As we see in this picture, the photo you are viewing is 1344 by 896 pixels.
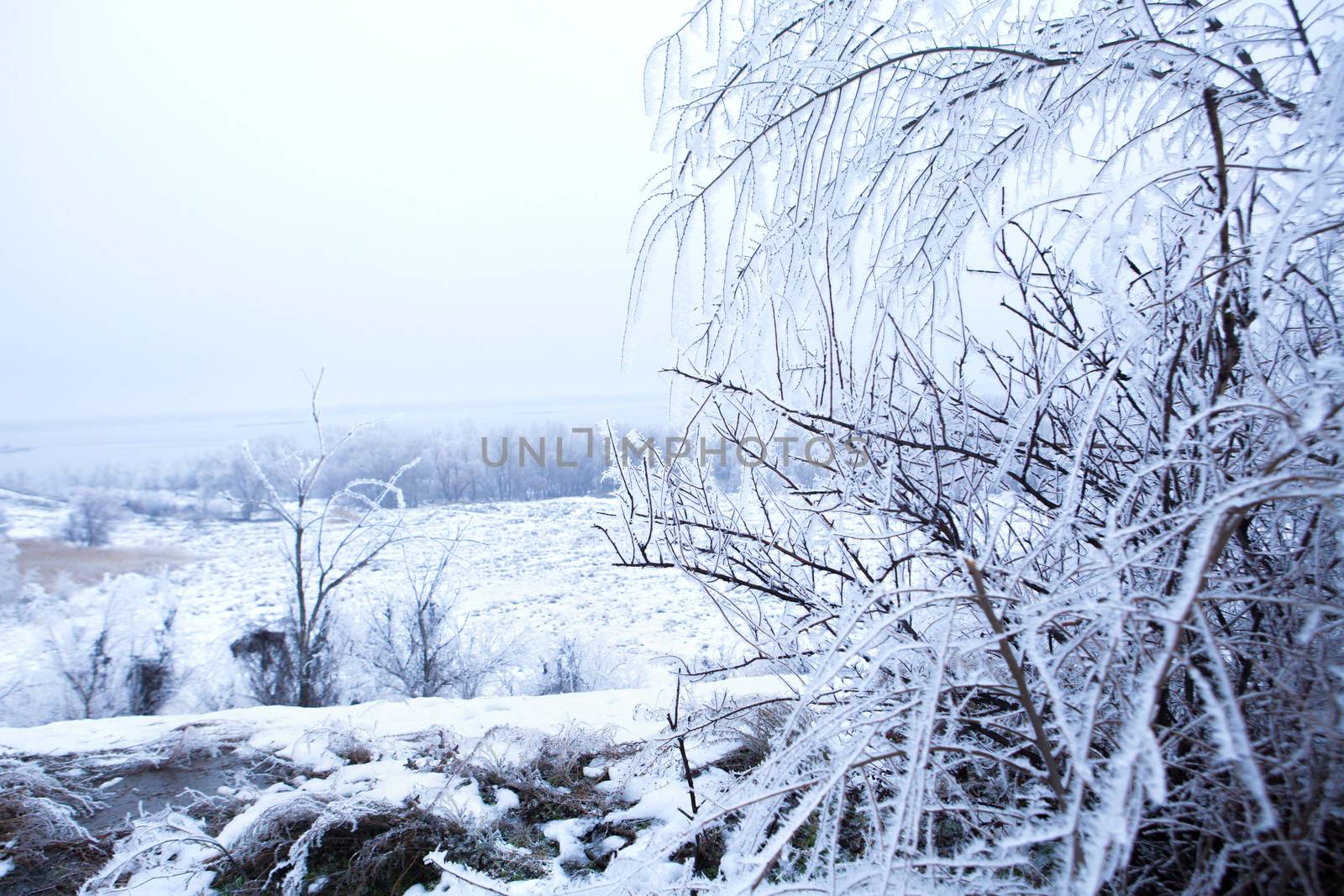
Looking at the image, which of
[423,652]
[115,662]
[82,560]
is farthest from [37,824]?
[82,560]

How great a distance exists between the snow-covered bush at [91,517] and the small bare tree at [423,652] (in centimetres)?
2631

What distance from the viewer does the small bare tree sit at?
52.7ft

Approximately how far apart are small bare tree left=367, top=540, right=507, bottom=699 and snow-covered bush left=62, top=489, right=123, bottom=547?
26.3 meters

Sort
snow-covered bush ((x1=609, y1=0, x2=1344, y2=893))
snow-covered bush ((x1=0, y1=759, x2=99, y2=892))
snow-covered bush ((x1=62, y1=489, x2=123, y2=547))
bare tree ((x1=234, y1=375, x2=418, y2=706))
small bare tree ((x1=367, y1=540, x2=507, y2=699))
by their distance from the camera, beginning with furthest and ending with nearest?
snow-covered bush ((x1=62, y1=489, x2=123, y2=547)) → small bare tree ((x1=367, y1=540, x2=507, y2=699)) → bare tree ((x1=234, y1=375, x2=418, y2=706)) → snow-covered bush ((x1=0, y1=759, x2=99, y2=892)) → snow-covered bush ((x1=609, y1=0, x2=1344, y2=893))

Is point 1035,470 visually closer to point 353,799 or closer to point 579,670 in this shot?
point 353,799

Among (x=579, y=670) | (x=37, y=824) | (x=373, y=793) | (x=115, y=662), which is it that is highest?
(x=373, y=793)

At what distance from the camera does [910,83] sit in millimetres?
1469

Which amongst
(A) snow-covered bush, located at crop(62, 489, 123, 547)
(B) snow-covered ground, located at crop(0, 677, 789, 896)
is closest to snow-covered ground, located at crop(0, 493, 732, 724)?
(A) snow-covered bush, located at crop(62, 489, 123, 547)

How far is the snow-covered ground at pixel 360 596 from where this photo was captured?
15.5 m

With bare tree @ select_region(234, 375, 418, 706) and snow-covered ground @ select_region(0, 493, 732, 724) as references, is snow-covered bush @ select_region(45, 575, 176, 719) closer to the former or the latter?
snow-covered ground @ select_region(0, 493, 732, 724)

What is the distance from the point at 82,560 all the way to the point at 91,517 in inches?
318

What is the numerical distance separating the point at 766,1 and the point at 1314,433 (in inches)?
→ 58.7

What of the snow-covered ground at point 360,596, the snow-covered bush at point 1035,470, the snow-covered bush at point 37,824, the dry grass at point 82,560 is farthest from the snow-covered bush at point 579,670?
the dry grass at point 82,560

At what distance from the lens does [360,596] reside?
27359 mm
